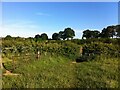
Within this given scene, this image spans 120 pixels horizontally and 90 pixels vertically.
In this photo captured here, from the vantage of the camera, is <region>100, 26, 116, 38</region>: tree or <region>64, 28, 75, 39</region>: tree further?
<region>64, 28, 75, 39</region>: tree

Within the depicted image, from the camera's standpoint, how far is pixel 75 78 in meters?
15.5

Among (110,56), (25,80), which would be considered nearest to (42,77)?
(25,80)

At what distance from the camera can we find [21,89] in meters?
12.9

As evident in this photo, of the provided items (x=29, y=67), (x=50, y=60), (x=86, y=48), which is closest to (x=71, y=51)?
(x=86, y=48)

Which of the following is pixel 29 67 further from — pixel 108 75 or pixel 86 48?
pixel 86 48

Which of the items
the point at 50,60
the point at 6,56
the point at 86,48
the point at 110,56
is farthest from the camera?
the point at 86,48

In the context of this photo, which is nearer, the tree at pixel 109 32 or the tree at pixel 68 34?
the tree at pixel 109 32

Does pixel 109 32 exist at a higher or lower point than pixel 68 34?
higher

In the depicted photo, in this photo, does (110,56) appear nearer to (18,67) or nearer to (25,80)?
(18,67)

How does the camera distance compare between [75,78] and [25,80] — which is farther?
[75,78]

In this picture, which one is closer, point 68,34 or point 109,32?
point 109,32

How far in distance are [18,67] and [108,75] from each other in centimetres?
660

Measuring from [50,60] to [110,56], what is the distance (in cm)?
835

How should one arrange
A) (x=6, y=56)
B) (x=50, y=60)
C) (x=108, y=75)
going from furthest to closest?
(x=6, y=56), (x=50, y=60), (x=108, y=75)
